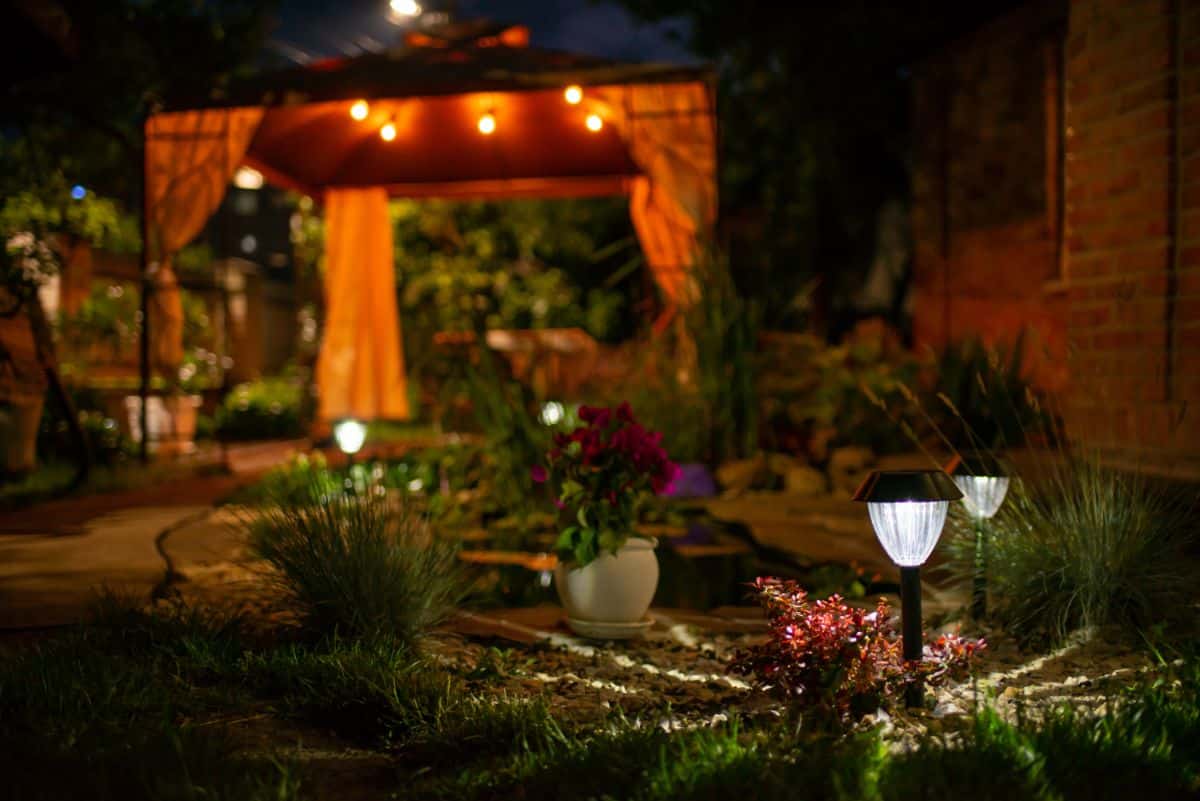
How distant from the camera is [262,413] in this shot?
504 inches

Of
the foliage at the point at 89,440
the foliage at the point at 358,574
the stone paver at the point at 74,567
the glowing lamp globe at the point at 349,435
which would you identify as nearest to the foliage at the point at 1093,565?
the foliage at the point at 358,574

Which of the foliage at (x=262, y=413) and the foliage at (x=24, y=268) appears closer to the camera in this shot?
the foliage at (x=24, y=268)

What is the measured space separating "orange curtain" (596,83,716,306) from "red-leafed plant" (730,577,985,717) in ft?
15.4

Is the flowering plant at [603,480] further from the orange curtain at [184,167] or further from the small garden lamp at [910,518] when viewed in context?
the orange curtain at [184,167]

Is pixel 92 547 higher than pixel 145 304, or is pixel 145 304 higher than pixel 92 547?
pixel 145 304

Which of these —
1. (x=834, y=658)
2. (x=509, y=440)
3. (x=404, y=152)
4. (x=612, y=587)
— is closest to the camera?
(x=834, y=658)

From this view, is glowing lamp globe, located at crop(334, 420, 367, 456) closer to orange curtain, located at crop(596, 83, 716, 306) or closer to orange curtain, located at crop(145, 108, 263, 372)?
orange curtain, located at crop(145, 108, 263, 372)

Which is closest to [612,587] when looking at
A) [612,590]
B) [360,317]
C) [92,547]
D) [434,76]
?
[612,590]

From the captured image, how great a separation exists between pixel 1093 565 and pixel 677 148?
4926 millimetres

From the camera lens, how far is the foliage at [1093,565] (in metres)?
3.34

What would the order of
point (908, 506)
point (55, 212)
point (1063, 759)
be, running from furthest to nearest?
1. point (55, 212)
2. point (908, 506)
3. point (1063, 759)

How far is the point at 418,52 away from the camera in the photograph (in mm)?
7902

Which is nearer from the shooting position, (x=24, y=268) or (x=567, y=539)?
(x=567, y=539)

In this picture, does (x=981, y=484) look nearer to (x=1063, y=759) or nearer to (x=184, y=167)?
(x=1063, y=759)
